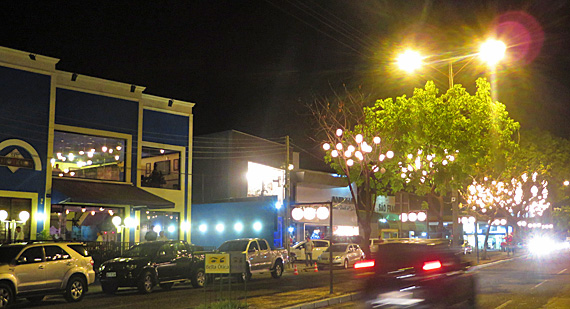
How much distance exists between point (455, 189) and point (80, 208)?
19.7 meters

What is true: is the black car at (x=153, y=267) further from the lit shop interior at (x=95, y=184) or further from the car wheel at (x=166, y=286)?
the lit shop interior at (x=95, y=184)

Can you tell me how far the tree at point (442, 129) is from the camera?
25.5 m

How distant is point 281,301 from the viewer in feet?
51.2

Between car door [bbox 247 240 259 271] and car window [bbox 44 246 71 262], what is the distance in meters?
8.70

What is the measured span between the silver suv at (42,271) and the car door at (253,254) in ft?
25.5

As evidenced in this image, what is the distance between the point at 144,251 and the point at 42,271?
4709 mm

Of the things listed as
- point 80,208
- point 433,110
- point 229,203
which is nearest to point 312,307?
point 433,110

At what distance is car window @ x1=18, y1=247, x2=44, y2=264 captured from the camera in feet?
54.9

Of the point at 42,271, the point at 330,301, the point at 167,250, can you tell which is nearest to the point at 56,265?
the point at 42,271

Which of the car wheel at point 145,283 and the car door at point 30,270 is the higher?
the car door at point 30,270

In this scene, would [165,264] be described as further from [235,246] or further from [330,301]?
[330,301]

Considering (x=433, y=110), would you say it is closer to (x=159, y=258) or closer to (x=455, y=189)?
(x=455, y=189)

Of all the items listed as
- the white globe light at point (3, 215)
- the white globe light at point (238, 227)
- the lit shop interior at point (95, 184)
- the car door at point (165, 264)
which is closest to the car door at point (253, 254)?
the car door at point (165, 264)

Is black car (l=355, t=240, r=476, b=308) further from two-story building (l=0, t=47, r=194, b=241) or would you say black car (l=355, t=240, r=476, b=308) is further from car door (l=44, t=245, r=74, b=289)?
two-story building (l=0, t=47, r=194, b=241)
